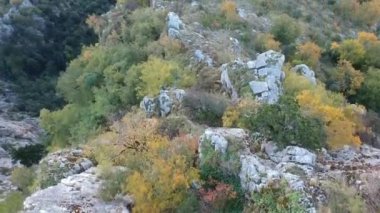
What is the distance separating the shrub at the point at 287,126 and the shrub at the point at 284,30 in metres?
23.5

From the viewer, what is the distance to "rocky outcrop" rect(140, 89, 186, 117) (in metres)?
38.4

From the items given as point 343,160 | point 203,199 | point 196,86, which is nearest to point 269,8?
point 196,86

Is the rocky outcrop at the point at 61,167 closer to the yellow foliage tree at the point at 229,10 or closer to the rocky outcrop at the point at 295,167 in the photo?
the rocky outcrop at the point at 295,167

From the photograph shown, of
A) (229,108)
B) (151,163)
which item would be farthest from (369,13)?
(151,163)

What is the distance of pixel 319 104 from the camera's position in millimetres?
34812

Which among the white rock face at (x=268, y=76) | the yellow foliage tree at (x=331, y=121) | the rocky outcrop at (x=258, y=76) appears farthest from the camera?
the rocky outcrop at (x=258, y=76)

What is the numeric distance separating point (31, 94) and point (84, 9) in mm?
21579

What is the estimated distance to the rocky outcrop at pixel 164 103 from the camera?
38.4 meters

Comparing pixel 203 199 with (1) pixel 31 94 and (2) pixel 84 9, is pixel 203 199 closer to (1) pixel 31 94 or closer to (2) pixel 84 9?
(1) pixel 31 94

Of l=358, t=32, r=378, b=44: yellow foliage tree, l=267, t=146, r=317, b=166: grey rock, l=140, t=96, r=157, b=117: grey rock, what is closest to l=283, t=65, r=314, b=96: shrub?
l=140, t=96, r=157, b=117: grey rock

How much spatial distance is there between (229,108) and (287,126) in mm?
5405

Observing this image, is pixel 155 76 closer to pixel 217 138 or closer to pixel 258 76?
pixel 258 76

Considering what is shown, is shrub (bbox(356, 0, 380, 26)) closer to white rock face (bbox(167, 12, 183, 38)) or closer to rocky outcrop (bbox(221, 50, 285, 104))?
white rock face (bbox(167, 12, 183, 38))

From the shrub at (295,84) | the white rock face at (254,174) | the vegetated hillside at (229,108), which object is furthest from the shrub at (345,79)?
the white rock face at (254,174)
